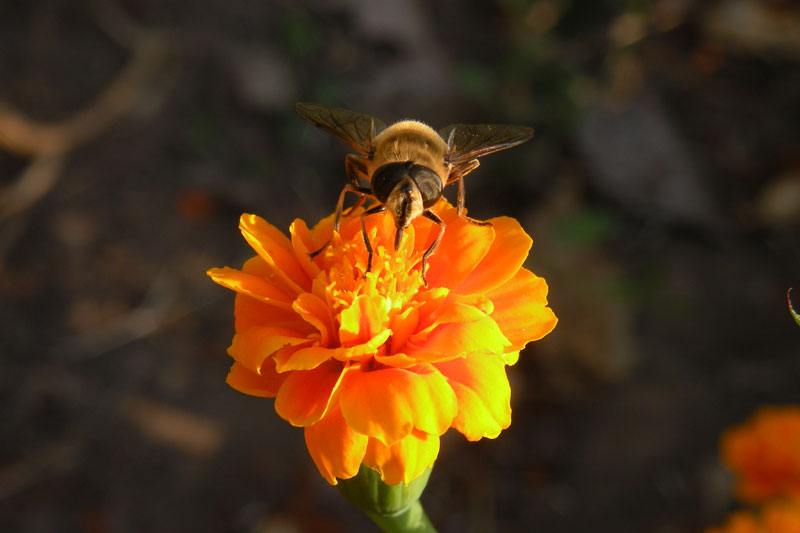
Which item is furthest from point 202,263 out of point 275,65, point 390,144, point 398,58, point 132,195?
point 390,144

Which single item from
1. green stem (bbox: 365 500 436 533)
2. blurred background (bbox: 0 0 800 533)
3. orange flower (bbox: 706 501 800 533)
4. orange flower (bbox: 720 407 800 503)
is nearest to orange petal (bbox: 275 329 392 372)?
green stem (bbox: 365 500 436 533)

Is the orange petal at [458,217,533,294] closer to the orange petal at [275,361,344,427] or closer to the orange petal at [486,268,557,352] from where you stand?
the orange petal at [486,268,557,352]

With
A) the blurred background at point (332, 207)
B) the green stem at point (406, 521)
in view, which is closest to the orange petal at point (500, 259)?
the green stem at point (406, 521)

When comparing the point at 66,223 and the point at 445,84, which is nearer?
the point at 66,223

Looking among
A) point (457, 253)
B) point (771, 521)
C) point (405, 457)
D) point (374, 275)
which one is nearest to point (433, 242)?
point (457, 253)

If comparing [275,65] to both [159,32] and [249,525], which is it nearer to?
[159,32]
